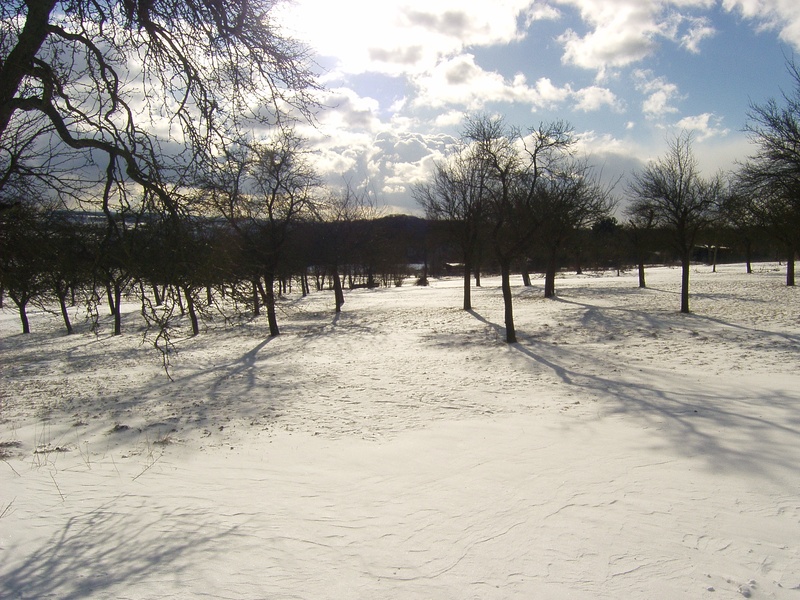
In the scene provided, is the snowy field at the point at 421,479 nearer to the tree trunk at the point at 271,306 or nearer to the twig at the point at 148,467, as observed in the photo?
the twig at the point at 148,467

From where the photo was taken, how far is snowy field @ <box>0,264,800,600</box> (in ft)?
12.4

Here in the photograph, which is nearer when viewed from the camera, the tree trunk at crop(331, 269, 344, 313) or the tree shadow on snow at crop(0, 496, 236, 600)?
the tree shadow on snow at crop(0, 496, 236, 600)

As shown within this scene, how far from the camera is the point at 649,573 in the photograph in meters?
3.69

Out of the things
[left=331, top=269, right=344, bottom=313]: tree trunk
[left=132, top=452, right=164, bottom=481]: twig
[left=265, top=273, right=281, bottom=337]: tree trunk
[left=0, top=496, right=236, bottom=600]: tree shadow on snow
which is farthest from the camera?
[left=331, top=269, right=344, bottom=313]: tree trunk

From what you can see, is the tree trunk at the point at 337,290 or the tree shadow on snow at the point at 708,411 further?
the tree trunk at the point at 337,290

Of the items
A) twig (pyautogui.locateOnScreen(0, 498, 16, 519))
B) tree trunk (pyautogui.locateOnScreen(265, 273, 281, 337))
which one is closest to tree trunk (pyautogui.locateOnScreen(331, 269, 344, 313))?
tree trunk (pyautogui.locateOnScreen(265, 273, 281, 337))

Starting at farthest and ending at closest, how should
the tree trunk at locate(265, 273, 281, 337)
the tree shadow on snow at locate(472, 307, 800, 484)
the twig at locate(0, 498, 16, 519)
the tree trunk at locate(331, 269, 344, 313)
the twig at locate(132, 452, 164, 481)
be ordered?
the tree trunk at locate(331, 269, 344, 313) < the tree trunk at locate(265, 273, 281, 337) < the twig at locate(132, 452, 164, 481) < the tree shadow on snow at locate(472, 307, 800, 484) < the twig at locate(0, 498, 16, 519)

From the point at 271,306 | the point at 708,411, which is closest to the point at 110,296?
the point at 271,306

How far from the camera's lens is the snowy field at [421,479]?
378cm

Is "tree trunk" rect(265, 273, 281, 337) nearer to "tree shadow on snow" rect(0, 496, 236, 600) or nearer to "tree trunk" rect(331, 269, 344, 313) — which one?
"tree trunk" rect(331, 269, 344, 313)

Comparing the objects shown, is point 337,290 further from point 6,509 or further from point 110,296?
point 6,509

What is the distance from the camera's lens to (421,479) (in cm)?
564

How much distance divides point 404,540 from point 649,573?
6.27ft

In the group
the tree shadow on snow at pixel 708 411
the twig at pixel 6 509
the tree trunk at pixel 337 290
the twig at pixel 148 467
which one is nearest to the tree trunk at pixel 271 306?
the tree trunk at pixel 337 290
